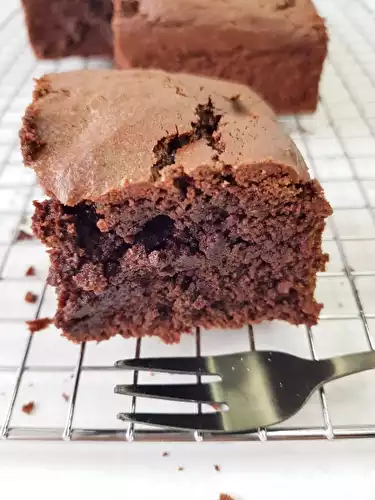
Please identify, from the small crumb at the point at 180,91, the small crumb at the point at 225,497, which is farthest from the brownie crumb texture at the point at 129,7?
the small crumb at the point at 225,497

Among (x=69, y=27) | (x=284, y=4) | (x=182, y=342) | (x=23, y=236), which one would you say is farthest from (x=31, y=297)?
(x=69, y=27)

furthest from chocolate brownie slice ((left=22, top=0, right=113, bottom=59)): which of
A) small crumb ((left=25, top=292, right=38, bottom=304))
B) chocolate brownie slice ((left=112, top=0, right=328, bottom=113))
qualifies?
small crumb ((left=25, top=292, right=38, bottom=304))

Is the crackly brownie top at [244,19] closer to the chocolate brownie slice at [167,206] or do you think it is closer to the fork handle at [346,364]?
the chocolate brownie slice at [167,206]

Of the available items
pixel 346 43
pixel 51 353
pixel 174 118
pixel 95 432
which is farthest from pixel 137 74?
pixel 346 43

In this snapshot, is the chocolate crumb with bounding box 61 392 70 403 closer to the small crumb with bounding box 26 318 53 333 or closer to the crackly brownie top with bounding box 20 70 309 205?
the small crumb with bounding box 26 318 53 333

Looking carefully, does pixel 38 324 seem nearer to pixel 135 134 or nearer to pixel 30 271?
pixel 30 271

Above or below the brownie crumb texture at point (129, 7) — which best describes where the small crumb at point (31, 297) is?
below
